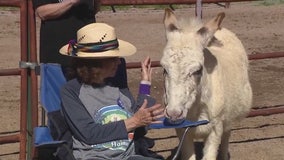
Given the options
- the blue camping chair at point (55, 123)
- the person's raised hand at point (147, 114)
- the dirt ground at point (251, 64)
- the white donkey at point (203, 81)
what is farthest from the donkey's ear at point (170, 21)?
the dirt ground at point (251, 64)

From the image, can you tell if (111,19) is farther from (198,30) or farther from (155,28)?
(198,30)

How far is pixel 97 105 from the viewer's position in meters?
3.51

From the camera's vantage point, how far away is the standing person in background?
4.11m

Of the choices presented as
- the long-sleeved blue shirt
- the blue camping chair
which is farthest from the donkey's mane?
the long-sleeved blue shirt

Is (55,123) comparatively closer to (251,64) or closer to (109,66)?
(109,66)

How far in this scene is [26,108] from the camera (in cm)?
457

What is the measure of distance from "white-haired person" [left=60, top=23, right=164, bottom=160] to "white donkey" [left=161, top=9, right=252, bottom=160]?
31 cm

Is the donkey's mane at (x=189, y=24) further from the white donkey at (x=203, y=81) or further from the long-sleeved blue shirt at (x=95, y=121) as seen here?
the long-sleeved blue shirt at (x=95, y=121)

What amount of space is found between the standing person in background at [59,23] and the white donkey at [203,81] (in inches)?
21.4

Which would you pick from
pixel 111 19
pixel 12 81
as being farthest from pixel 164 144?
pixel 111 19

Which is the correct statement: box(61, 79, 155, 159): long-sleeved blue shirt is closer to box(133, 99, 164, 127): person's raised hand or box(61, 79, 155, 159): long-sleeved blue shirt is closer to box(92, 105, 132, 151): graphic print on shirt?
box(92, 105, 132, 151): graphic print on shirt

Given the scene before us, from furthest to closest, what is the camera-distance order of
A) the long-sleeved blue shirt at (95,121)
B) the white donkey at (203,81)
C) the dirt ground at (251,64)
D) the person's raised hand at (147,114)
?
the dirt ground at (251,64) → the white donkey at (203,81) → the long-sleeved blue shirt at (95,121) → the person's raised hand at (147,114)

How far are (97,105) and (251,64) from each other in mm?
6208

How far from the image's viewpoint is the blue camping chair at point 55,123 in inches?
133
